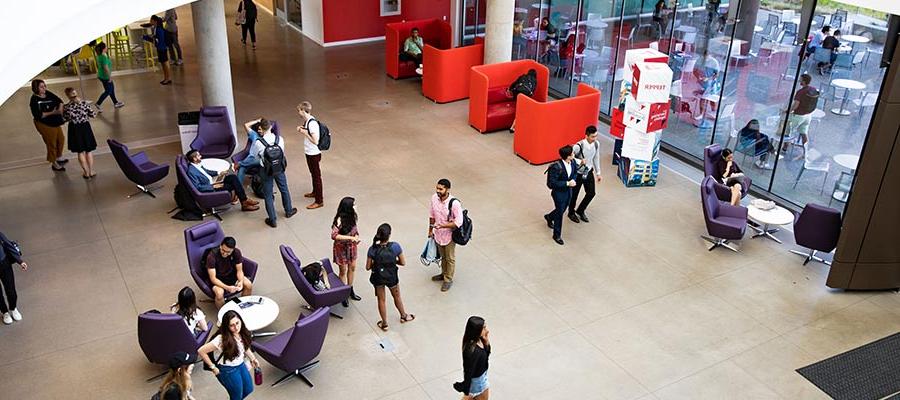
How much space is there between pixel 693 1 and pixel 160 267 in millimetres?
9663

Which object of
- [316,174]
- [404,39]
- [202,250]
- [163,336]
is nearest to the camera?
[163,336]

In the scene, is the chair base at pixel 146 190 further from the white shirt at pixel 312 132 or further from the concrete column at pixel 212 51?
the white shirt at pixel 312 132

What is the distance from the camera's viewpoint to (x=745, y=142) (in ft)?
40.9

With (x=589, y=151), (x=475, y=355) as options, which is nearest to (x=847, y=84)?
(x=589, y=151)

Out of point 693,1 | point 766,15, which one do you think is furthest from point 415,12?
point 766,15

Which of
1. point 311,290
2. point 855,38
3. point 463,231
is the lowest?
point 311,290

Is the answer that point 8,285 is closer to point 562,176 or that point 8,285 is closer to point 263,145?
point 263,145

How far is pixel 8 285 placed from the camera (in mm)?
8141

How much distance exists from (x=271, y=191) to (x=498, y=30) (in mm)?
6611

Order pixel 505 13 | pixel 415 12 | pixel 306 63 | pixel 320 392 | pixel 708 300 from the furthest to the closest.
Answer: pixel 415 12 < pixel 306 63 < pixel 505 13 < pixel 708 300 < pixel 320 392

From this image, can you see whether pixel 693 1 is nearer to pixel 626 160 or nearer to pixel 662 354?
pixel 626 160

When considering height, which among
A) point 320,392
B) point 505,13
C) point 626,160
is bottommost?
point 320,392

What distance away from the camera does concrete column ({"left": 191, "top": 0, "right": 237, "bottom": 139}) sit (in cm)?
1173

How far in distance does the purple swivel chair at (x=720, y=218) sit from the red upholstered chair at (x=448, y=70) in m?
6.58
